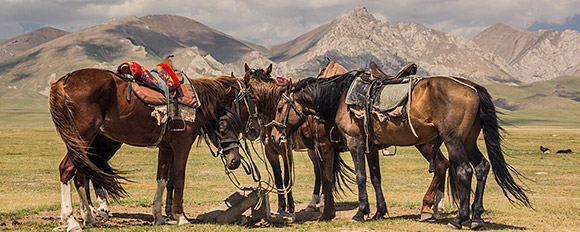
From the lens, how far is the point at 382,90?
9422 mm

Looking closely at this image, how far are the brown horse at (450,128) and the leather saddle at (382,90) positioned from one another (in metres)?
0.22

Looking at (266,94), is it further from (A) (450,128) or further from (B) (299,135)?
(A) (450,128)

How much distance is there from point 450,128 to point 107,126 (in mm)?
6087

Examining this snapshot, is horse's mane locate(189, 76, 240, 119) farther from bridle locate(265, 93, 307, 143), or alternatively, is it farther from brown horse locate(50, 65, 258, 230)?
bridle locate(265, 93, 307, 143)

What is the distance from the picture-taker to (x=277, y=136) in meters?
10.5

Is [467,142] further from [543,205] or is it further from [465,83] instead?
[543,205]

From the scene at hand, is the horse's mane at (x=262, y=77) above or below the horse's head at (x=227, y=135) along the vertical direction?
above

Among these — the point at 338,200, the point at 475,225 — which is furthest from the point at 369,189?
the point at 475,225

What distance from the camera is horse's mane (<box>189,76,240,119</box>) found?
9453 millimetres

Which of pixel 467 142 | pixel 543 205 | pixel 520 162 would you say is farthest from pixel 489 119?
pixel 520 162

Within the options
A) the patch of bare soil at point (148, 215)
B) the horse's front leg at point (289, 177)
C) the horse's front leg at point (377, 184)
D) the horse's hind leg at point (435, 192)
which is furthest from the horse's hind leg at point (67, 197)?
the horse's hind leg at point (435, 192)

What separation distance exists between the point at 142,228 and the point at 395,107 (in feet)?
17.0

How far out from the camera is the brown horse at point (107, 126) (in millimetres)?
7770

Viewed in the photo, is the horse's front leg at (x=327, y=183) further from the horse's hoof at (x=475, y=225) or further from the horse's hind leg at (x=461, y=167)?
the horse's hoof at (x=475, y=225)
